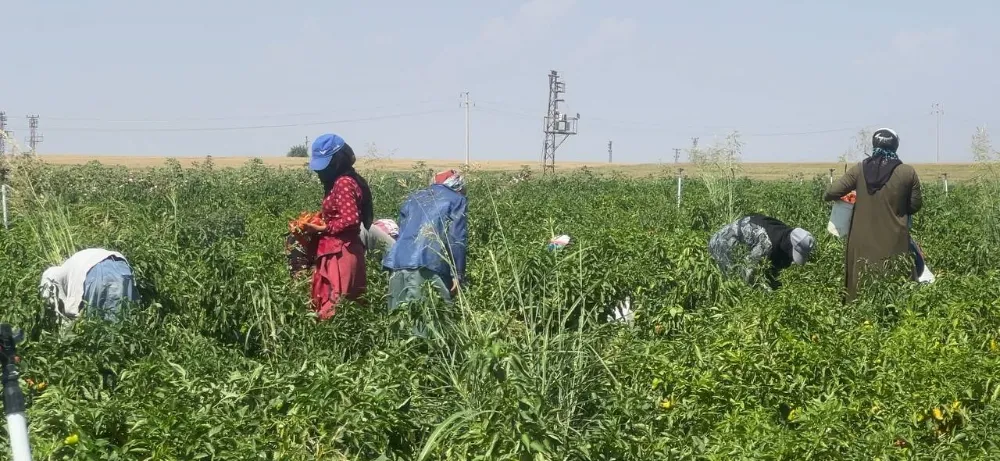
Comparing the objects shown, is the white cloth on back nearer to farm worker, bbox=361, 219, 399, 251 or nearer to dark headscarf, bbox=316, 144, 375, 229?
dark headscarf, bbox=316, 144, 375, 229

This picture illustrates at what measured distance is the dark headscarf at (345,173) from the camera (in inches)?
262

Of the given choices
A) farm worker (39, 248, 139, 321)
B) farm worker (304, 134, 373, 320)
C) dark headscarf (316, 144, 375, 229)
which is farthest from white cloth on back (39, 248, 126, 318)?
dark headscarf (316, 144, 375, 229)

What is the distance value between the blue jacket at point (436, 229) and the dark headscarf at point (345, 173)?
1.45ft


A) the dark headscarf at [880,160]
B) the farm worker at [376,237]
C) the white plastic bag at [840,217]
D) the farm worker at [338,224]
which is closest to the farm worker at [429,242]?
the farm worker at [338,224]

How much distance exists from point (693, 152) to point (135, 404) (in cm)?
1002

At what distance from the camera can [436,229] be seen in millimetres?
6148

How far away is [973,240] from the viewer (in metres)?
8.99

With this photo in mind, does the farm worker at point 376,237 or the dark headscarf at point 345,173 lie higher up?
the dark headscarf at point 345,173

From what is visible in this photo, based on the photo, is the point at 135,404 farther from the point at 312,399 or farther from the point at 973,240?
the point at 973,240

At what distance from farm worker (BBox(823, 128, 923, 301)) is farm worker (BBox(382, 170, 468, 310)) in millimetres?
2620

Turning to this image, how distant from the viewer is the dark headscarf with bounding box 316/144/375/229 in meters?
6.65

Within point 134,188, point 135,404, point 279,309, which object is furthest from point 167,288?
point 134,188

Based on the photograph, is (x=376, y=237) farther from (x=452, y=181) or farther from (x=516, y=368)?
(x=516, y=368)

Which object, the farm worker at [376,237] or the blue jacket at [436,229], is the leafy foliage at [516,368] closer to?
the blue jacket at [436,229]
